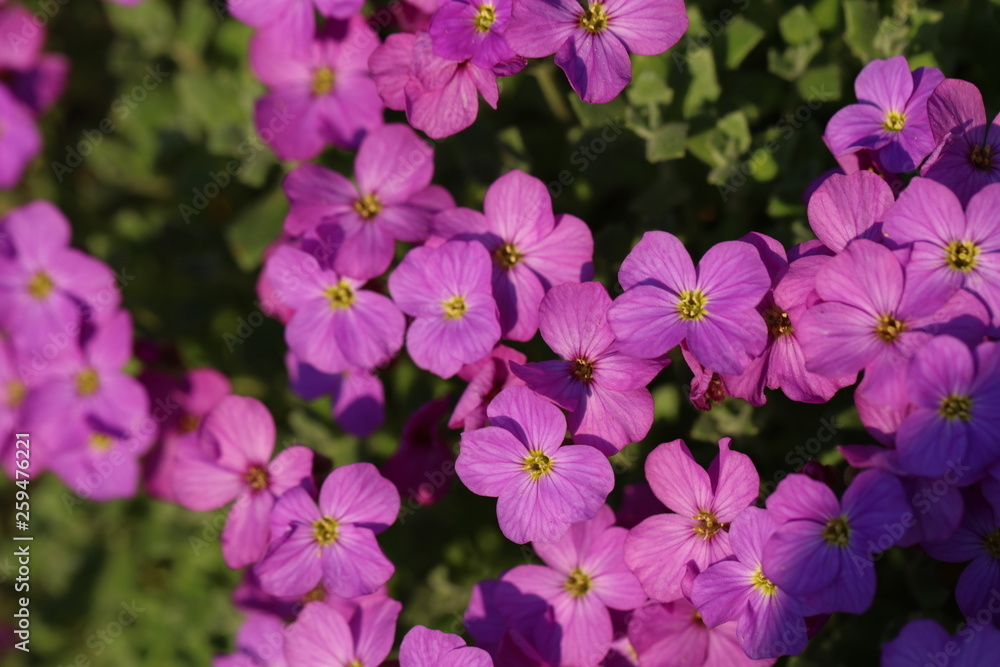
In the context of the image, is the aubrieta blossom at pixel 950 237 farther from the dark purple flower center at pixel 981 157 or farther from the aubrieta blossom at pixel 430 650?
the aubrieta blossom at pixel 430 650

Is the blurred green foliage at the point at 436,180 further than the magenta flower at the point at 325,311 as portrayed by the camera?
Yes

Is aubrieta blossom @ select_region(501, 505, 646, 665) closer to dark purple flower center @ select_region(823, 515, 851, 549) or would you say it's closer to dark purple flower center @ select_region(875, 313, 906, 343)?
dark purple flower center @ select_region(823, 515, 851, 549)

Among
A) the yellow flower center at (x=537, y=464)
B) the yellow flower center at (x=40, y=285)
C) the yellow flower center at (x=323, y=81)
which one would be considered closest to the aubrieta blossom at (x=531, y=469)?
the yellow flower center at (x=537, y=464)

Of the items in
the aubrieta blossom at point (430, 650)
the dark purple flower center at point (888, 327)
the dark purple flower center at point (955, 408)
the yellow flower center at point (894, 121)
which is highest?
the yellow flower center at point (894, 121)

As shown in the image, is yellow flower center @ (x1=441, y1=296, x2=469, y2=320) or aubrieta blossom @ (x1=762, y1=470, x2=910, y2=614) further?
yellow flower center @ (x1=441, y1=296, x2=469, y2=320)

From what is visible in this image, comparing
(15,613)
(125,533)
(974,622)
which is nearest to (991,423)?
(974,622)

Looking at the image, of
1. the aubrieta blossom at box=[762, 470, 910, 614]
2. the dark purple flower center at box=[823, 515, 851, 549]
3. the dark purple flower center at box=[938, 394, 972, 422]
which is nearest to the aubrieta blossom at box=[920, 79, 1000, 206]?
the dark purple flower center at box=[938, 394, 972, 422]
